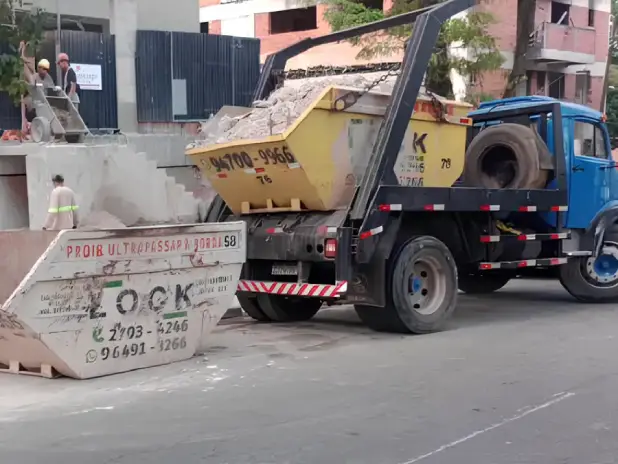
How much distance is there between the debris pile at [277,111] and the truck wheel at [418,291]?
1936 millimetres

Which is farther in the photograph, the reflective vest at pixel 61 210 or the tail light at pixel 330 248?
the reflective vest at pixel 61 210

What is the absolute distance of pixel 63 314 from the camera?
7.48 meters


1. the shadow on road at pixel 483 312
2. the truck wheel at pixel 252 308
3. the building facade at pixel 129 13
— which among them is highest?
the building facade at pixel 129 13

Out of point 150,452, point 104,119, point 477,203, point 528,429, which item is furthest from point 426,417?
point 104,119

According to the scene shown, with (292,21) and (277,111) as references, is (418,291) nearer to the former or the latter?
(277,111)

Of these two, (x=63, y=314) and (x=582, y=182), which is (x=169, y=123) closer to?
(x=582, y=182)

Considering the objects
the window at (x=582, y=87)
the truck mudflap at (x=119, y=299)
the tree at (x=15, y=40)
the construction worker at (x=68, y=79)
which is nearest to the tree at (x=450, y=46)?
the construction worker at (x=68, y=79)

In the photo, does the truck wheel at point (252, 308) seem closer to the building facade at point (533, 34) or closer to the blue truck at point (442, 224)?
the blue truck at point (442, 224)

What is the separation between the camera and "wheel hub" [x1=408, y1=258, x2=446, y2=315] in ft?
33.5

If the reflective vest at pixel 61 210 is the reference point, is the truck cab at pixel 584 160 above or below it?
above

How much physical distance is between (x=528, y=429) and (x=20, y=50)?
6.19 metres

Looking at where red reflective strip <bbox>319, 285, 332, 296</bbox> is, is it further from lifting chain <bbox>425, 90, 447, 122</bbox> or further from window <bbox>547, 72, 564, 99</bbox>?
window <bbox>547, 72, 564, 99</bbox>

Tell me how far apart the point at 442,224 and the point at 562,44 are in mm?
22690

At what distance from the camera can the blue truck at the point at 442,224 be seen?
9625 millimetres
